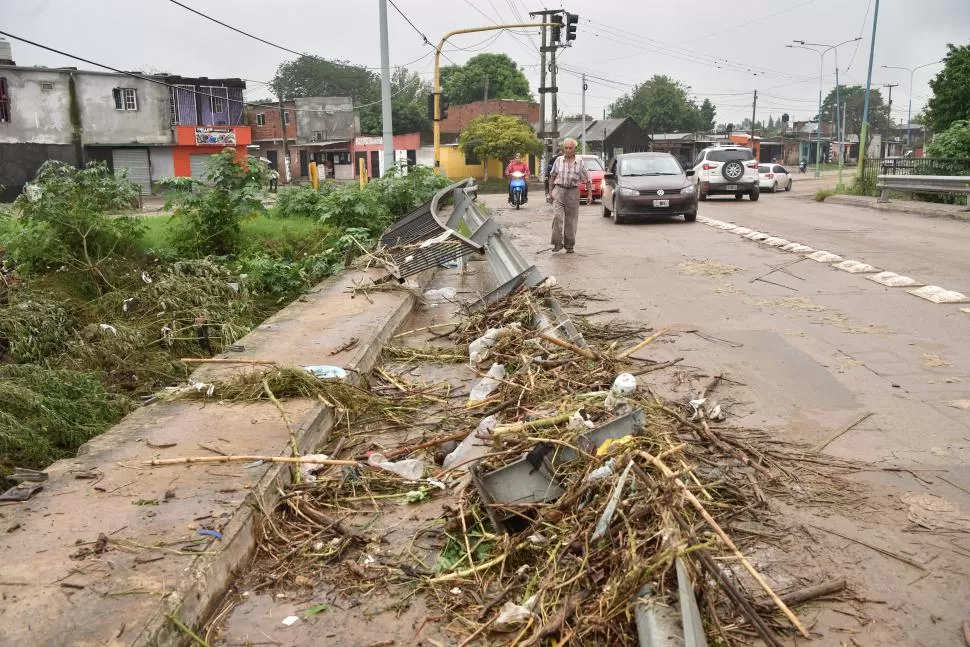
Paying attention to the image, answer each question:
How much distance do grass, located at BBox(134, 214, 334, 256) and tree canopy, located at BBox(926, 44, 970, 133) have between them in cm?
2799

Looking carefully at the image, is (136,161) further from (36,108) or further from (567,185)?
(567,185)

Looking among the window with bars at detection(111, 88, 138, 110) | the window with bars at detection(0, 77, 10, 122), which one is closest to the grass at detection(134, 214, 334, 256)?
the window with bars at detection(0, 77, 10, 122)

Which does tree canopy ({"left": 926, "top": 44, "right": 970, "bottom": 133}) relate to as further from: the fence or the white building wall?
the white building wall

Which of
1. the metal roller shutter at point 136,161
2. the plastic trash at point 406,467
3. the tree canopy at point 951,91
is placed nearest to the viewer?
the plastic trash at point 406,467

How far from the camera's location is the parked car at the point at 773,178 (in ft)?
122

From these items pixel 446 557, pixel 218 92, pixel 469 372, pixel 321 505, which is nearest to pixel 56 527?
pixel 321 505

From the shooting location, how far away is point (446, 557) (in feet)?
12.2

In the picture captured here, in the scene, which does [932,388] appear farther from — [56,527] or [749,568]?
[56,527]

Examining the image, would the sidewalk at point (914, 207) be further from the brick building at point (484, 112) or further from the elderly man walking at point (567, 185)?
the brick building at point (484, 112)

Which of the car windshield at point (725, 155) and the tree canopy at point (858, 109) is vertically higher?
the tree canopy at point (858, 109)

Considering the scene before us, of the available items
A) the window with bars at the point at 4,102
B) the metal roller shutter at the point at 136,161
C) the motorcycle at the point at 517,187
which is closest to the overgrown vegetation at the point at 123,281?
the motorcycle at the point at 517,187

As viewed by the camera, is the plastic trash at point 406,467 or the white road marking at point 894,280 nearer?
the plastic trash at point 406,467

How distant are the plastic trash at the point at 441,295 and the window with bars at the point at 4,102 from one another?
44527mm

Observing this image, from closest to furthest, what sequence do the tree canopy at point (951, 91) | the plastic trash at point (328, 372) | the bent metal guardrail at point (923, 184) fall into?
the plastic trash at point (328, 372) → the bent metal guardrail at point (923, 184) → the tree canopy at point (951, 91)
